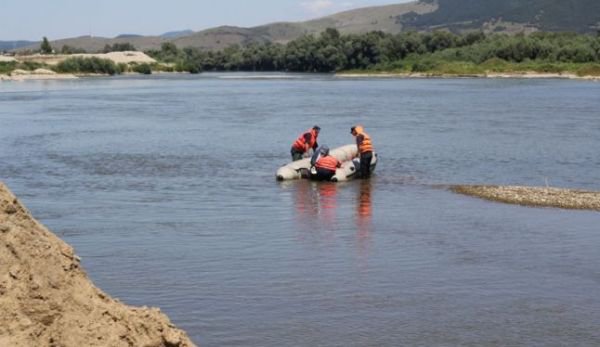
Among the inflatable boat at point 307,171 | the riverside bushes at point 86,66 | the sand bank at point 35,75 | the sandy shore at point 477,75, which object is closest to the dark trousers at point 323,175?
the inflatable boat at point 307,171

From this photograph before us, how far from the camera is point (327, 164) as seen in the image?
2919cm

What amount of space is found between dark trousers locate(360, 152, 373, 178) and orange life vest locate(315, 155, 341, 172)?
40.4 inches

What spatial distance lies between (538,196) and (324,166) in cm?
665

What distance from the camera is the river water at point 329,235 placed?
46.5 ft

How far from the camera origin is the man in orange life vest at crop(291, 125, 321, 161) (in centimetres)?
3108

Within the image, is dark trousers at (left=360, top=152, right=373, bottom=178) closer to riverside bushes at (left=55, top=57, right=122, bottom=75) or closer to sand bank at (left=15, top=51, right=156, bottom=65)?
riverside bushes at (left=55, top=57, right=122, bottom=75)

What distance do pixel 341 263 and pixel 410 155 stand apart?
21108 mm

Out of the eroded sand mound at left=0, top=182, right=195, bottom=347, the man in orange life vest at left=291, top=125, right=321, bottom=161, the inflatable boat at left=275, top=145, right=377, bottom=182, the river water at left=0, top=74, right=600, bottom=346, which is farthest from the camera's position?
the man in orange life vest at left=291, top=125, right=321, bottom=161

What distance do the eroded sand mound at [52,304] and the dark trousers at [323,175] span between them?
20414 mm

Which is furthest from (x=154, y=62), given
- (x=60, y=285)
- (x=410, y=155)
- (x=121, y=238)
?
(x=60, y=285)

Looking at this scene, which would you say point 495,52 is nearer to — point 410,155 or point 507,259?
point 410,155

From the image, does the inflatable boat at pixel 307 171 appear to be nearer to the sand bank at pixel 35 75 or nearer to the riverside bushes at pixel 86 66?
the sand bank at pixel 35 75

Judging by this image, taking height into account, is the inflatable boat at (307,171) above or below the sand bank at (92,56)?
below

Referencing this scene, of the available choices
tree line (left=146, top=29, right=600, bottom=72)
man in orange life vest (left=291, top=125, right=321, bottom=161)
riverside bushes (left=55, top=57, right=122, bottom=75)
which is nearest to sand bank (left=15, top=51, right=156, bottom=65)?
riverside bushes (left=55, top=57, right=122, bottom=75)
